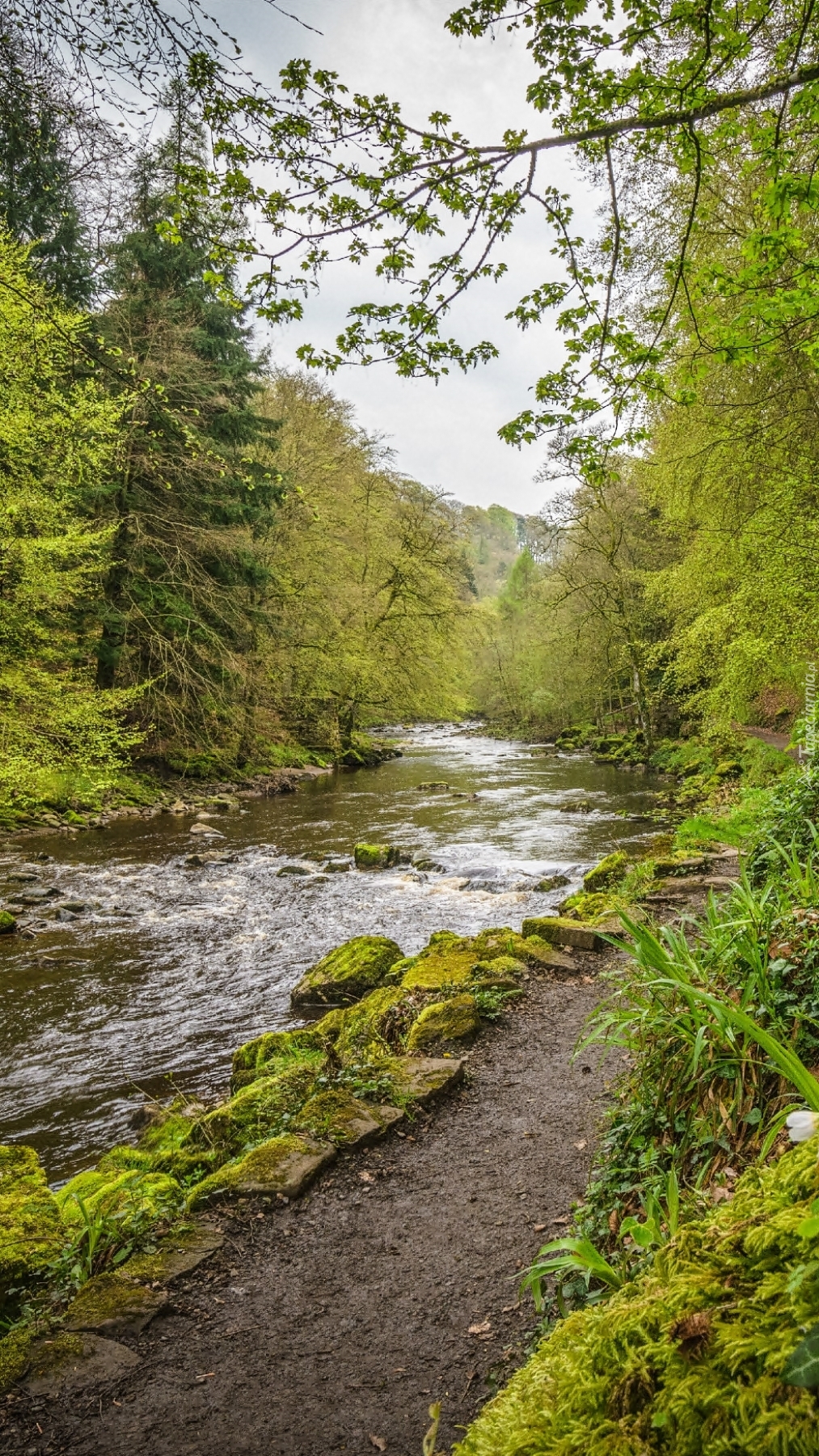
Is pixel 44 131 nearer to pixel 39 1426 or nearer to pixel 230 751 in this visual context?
pixel 39 1426

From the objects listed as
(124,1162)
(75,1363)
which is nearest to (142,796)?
(124,1162)

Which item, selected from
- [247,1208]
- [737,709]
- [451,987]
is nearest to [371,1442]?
[247,1208]

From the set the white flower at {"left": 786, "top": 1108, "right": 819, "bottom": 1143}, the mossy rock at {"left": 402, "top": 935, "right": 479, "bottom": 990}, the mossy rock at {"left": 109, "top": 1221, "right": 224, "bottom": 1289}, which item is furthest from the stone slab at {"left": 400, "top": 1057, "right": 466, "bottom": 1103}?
the white flower at {"left": 786, "top": 1108, "right": 819, "bottom": 1143}

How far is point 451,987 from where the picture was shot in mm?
5832

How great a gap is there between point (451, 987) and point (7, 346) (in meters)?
10.8

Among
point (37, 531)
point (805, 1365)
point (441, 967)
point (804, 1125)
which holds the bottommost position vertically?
point (441, 967)

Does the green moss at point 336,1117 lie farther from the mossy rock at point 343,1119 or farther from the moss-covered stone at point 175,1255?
the moss-covered stone at point 175,1255

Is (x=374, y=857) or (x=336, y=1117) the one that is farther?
(x=374, y=857)

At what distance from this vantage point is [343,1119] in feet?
13.1

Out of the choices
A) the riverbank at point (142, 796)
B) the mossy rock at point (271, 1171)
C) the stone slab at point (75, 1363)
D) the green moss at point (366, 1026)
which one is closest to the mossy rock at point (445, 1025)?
the green moss at point (366, 1026)

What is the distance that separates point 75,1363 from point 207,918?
23.9 feet

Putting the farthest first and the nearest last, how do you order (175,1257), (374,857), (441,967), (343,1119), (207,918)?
(374,857), (207,918), (441,967), (343,1119), (175,1257)

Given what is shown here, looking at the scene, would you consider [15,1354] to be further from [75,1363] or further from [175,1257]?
[175,1257]

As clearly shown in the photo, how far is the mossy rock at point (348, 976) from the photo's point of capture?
22.6 ft
